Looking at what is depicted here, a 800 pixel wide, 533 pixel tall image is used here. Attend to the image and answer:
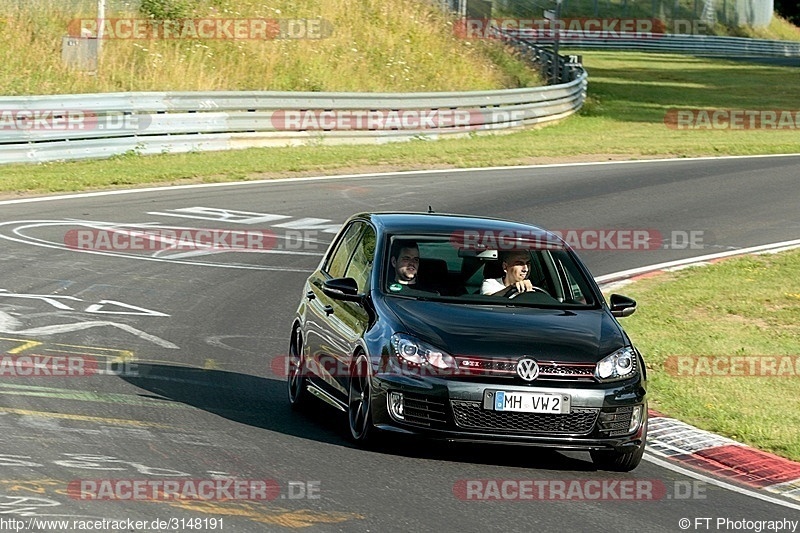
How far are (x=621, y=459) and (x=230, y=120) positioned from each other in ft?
65.5

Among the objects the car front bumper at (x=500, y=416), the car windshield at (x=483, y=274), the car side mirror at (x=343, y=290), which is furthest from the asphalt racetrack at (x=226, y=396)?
the car windshield at (x=483, y=274)

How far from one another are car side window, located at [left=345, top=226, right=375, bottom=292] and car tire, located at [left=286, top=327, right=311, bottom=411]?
72 cm

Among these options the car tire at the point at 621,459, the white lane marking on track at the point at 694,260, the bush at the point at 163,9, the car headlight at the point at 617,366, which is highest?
the bush at the point at 163,9

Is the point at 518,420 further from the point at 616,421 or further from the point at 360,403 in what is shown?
the point at 360,403

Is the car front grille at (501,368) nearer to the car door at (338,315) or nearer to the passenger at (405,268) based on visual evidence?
the car door at (338,315)

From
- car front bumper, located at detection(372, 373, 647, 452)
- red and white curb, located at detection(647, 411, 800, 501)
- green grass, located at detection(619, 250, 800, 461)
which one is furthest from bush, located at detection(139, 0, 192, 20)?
car front bumper, located at detection(372, 373, 647, 452)

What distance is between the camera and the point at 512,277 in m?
9.95

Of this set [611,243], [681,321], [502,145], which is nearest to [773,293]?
[681,321]

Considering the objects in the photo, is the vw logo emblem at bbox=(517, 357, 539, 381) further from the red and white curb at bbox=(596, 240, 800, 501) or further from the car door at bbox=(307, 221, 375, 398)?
the red and white curb at bbox=(596, 240, 800, 501)

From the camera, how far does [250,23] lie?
38344 millimetres

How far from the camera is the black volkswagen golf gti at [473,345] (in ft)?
27.9

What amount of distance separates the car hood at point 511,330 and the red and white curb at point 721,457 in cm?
96

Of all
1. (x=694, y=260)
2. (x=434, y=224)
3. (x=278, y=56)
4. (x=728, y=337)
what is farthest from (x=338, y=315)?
(x=278, y=56)

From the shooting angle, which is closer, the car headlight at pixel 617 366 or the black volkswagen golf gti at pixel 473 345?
the black volkswagen golf gti at pixel 473 345
